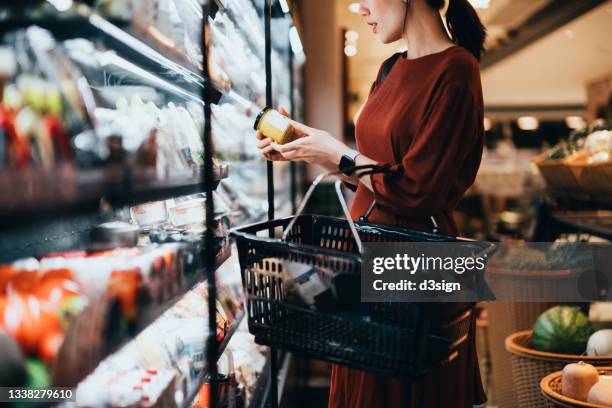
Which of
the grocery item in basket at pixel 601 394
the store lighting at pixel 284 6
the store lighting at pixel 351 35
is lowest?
the grocery item in basket at pixel 601 394

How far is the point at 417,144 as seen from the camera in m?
1.61

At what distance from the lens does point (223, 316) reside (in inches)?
87.6

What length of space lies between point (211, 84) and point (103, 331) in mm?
859

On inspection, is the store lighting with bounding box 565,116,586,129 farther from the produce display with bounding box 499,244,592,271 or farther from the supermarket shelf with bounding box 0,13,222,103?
the supermarket shelf with bounding box 0,13,222,103

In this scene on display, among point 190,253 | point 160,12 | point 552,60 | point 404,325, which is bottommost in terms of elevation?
point 404,325

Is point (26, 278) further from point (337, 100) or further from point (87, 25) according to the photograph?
point (337, 100)

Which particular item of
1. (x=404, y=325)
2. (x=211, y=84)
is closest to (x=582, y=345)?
(x=404, y=325)

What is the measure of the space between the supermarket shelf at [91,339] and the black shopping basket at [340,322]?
0.28m

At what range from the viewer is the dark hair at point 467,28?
194 cm

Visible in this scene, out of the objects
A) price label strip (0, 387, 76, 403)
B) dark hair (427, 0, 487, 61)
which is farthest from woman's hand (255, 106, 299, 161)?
price label strip (0, 387, 76, 403)

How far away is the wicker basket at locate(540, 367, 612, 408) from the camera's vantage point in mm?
2156

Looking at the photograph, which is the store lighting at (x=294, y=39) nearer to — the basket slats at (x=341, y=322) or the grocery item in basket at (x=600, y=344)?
the grocery item in basket at (x=600, y=344)

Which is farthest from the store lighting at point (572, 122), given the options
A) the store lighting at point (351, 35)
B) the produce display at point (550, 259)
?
the produce display at point (550, 259)

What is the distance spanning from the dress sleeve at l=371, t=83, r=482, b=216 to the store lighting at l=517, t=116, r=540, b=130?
20.5 metres
